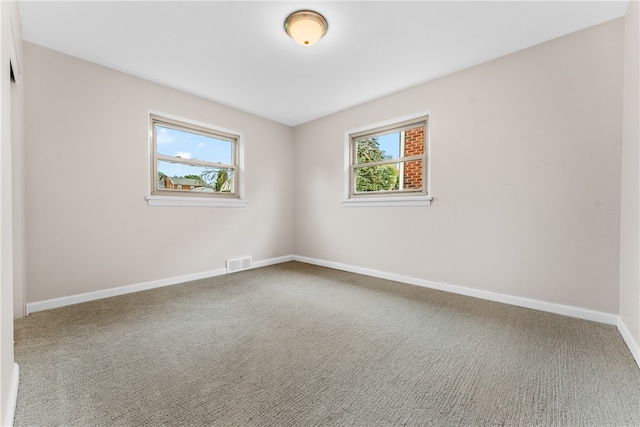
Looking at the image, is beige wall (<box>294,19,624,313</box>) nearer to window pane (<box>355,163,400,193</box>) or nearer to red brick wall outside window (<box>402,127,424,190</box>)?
red brick wall outside window (<box>402,127,424,190</box>)

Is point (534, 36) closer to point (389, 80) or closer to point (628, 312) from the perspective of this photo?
point (389, 80)

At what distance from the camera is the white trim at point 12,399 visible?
108 centimetres

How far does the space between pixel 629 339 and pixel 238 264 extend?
4046 mm

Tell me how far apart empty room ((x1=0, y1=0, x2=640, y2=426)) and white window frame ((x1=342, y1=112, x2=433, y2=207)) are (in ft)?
0.13

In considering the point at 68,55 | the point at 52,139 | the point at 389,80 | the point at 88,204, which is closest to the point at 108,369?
the point at 88,204

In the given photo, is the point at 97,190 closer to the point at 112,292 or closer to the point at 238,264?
the point at 112,292

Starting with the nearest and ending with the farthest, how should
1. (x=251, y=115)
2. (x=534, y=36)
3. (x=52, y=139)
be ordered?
(x=534, y=36) < (x=52, y=139) < (x=251, y=115)

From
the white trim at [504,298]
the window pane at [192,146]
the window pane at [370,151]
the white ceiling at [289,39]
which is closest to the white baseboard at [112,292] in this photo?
the window pane at [192,146]

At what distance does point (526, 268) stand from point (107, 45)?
4.55m

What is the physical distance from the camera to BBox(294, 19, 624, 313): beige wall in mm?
2180

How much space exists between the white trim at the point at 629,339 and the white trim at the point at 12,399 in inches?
128

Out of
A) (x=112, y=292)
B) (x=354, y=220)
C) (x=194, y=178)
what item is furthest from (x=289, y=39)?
(x=112, y=292)

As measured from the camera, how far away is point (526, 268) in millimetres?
2529

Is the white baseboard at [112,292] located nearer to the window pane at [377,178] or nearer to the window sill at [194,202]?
the window sill at [194,202]
